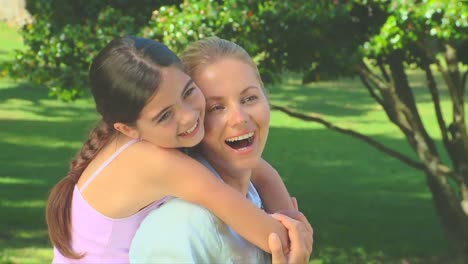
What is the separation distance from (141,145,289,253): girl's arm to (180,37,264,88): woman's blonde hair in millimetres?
198

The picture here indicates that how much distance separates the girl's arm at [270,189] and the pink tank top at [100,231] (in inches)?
19.0

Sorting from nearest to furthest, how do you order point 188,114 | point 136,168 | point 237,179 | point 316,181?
1. point 188,114
2. point 136,168
3. point 237,179
4. point 316,181

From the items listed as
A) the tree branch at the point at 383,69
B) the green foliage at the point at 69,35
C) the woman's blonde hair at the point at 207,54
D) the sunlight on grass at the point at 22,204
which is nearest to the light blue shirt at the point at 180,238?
the woman's blonde hair at the point at 207,54

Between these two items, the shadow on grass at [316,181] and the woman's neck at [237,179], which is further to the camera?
the shadow on grass at [316,181]

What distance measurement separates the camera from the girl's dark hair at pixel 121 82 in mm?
2312

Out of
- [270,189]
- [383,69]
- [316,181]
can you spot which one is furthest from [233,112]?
[316,181]

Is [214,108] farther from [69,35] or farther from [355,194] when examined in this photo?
[355,194]

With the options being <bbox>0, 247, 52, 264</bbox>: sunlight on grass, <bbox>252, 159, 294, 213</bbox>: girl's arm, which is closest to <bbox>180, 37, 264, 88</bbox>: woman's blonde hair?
Result: <bbox>252, 159, 294, 213</bbox>: girl's arm

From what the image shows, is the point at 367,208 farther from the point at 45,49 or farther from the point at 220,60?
the point at 220,60

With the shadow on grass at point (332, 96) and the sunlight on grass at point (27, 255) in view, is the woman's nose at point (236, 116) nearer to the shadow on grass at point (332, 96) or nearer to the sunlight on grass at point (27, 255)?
the sunlight on grass at point (27, 255)

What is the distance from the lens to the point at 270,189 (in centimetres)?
285

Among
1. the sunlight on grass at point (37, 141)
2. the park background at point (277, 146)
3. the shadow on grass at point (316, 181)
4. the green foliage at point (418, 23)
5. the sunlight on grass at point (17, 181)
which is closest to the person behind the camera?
the green foliage at point (418, 23)

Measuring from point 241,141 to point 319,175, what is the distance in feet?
44.2

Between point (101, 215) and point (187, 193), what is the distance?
0.22 m
